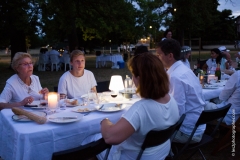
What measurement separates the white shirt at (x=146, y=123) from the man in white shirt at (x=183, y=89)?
2.12 feet

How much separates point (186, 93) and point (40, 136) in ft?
5.16

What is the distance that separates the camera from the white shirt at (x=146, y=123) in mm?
1954

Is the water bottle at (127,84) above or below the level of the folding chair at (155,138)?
above

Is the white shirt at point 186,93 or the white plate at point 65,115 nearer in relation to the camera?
the white plate at point 65,115

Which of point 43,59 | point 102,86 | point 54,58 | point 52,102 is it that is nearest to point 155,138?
point 52,102

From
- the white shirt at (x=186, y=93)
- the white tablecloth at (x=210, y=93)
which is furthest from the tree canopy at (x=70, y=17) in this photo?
the white shirt at (x=186, y=93)

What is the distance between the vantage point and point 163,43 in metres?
3.20

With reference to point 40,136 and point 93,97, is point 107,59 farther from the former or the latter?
point 40,136

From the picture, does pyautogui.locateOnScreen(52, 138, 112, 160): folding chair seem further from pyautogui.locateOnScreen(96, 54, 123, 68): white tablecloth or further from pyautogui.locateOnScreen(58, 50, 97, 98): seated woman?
pyautogui.locateOnScreen(96, 54, 123, 68): white tablecloth

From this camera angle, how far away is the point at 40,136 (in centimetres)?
226

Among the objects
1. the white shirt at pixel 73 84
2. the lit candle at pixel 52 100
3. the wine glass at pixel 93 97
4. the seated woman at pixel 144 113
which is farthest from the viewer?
the white shirt at pixel 73 84

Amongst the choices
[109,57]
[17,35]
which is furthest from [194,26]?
[17,35]

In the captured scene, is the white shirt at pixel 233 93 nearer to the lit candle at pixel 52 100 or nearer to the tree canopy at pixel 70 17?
the lit candle at pixel 52 100

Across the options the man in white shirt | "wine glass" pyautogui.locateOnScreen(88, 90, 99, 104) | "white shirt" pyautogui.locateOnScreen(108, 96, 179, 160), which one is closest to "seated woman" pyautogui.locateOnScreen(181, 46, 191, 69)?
the man in white shirt
